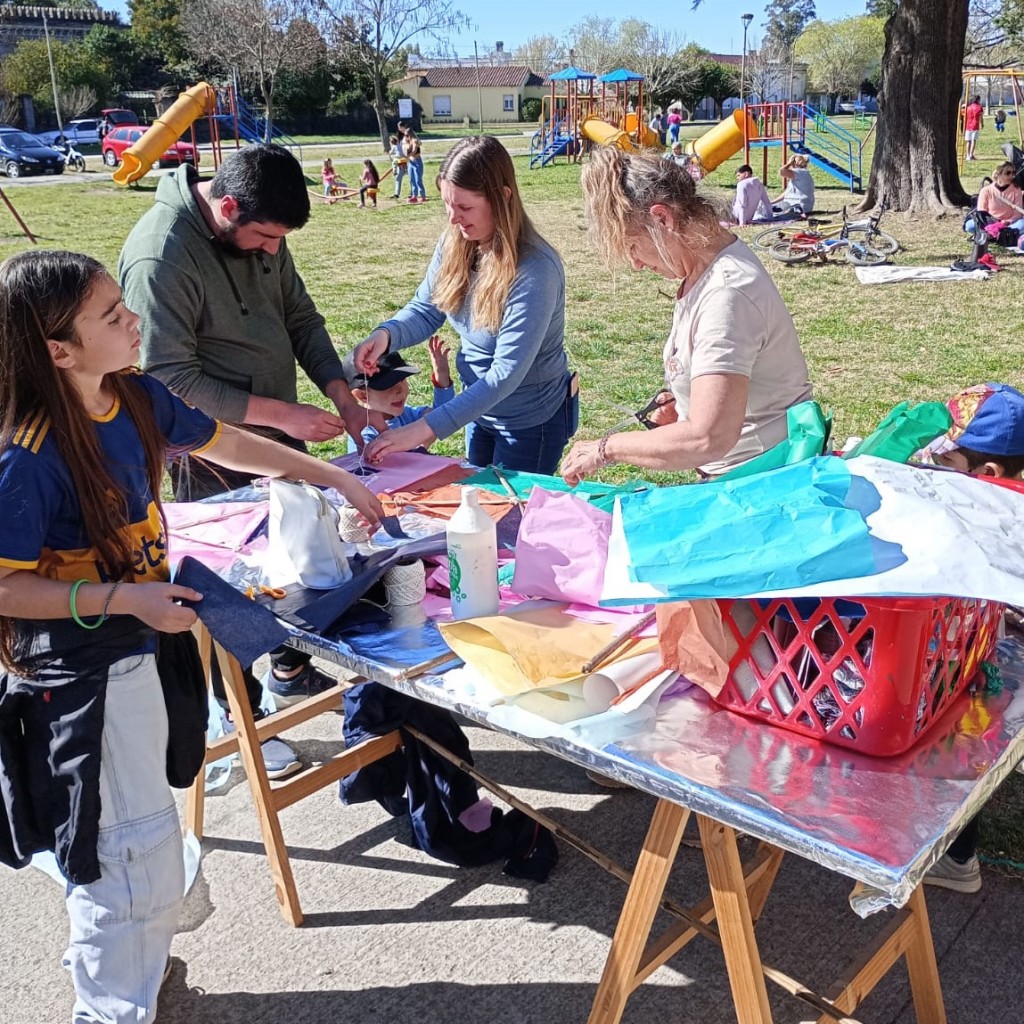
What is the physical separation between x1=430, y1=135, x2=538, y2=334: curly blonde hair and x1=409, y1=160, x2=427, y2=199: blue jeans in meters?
16.9

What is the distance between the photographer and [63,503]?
177 centimetres

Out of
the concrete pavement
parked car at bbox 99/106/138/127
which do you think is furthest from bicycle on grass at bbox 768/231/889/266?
→ parked car at bbox 99/106/138/127

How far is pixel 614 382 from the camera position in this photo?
22.9 feet

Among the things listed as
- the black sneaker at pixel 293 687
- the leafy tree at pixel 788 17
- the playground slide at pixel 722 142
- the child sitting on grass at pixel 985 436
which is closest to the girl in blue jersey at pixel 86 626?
the black sneaker at pixel 293 687

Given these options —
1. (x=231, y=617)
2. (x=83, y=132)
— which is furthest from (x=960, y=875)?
(x=83, y=132)

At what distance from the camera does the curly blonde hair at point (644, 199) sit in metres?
2.25

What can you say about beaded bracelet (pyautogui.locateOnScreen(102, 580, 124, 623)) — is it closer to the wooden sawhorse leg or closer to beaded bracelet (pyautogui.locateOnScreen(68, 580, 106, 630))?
beaded bracelet (pyautogui.locateOnScreen(68, 580, 106, 630))

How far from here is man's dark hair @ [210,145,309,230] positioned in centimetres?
269

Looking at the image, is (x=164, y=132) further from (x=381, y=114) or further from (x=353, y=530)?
(x=353, y=530)

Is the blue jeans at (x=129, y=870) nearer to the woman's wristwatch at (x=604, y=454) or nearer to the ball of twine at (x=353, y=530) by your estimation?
the ball of twine at (x=353, y=530)

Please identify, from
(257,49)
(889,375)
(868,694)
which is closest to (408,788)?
(868,694)

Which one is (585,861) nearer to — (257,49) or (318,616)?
(318,616)

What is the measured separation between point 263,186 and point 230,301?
1.21 feet

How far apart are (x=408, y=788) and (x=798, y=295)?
8.10m
